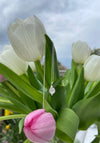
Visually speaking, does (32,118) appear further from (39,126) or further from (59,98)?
(59,98)

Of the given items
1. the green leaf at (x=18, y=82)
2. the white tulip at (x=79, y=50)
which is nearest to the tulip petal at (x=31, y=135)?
the green leaf at (x=18, y=82)

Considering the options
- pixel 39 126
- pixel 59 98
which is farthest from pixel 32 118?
pixel 59 98

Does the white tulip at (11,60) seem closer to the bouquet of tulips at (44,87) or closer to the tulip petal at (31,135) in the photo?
the bouquet of tulips at (44,87)

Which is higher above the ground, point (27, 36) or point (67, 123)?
point (27, 36)

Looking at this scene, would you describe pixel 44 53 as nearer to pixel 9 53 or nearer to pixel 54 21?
pixel 9 53

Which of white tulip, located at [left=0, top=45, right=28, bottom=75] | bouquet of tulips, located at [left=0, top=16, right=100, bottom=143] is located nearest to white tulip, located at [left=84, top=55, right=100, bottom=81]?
bouquet of tulips, located at [left=0, top=16, right=100, bottom=143]

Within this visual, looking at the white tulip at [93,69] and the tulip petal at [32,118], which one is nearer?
the tulip petal at [32,118]
